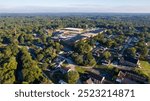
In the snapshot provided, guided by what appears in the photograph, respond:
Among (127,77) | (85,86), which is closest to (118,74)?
(127,77)

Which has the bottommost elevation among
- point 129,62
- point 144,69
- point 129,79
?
point 144,69

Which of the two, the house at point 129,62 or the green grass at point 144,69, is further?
the house at point 129,62

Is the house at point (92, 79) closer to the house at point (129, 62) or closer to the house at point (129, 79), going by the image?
the house at point (129, 79)

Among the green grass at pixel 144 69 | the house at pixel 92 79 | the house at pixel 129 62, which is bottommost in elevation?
the green grass at pixel 144 69

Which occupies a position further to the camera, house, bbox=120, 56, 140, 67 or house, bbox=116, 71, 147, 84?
house, bbox=120, 56, 140, 67

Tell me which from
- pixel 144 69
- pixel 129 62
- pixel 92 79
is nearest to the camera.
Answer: pixel 92 79

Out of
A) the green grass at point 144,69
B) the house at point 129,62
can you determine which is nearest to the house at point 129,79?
the green grass at point 144,69

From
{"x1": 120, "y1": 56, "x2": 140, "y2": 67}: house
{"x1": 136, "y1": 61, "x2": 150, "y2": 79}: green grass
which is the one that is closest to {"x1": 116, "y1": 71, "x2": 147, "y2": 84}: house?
{"x1": 136, "y1": 61, "x2": 150, "y2": 79}: green grass

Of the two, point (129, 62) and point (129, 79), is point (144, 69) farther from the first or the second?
point (129, 79)

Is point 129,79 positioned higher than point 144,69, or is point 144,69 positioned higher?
point 129,79

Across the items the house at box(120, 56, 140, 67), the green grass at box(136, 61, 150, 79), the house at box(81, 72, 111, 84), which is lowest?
the green grass at box(136, 61, 150, 79)

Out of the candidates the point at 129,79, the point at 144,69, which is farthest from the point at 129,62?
the point at 129,79

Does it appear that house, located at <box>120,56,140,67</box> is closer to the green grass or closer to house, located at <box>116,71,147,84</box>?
the green grass
